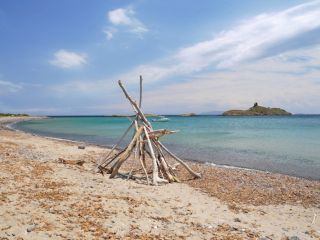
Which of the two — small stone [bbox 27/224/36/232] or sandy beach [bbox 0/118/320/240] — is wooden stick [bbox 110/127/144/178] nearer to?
sandy beach [bbox 0/118/320/240]

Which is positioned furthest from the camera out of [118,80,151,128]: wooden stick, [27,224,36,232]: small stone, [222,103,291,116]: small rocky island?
[222,103,291,116]: small rocky island

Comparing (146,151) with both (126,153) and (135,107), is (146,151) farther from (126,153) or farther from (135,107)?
(135,107)

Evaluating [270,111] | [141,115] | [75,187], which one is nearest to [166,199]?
[75,187]

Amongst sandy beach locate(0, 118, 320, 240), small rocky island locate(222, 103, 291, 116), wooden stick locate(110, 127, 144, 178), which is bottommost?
sandy beach locate(0, 118, 320, 240)

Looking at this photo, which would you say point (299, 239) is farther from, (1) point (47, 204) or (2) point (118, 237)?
(1) point (47, 204)

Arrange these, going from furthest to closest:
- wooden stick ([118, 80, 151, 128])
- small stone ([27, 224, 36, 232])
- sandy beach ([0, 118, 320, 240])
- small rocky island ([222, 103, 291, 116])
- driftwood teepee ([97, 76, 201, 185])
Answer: small rocky island ([222, 103, 291, 116]) → wooden stick ([118, 80, 151, 128]) → driftwood teepee ([97, 76, 201, 185]) → sandy beach ([0, 118, 320, 240]) → small stone ([27, 224, 36, 232])

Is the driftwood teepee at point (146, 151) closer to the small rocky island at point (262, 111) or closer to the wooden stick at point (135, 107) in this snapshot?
the wooden stick at point (135, 107)

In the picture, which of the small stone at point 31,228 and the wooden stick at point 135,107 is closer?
the small stone at point 31,228

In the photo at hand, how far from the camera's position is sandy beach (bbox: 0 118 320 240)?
6.85 meters

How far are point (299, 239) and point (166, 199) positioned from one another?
12.5 feet

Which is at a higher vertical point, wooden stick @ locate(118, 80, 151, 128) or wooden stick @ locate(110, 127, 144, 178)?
wooden stick @ locate(118, 80, 151, 128)

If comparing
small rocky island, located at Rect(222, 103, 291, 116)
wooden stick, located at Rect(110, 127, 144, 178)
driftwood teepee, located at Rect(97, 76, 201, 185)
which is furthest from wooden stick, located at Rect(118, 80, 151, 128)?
small rocky island, located at Rect(222, 103, 291, 116)

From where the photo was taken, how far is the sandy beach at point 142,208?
685cm

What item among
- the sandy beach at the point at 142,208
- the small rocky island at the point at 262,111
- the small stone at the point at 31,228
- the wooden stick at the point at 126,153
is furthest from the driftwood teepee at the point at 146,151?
the small rocky island at the point at 262,111
